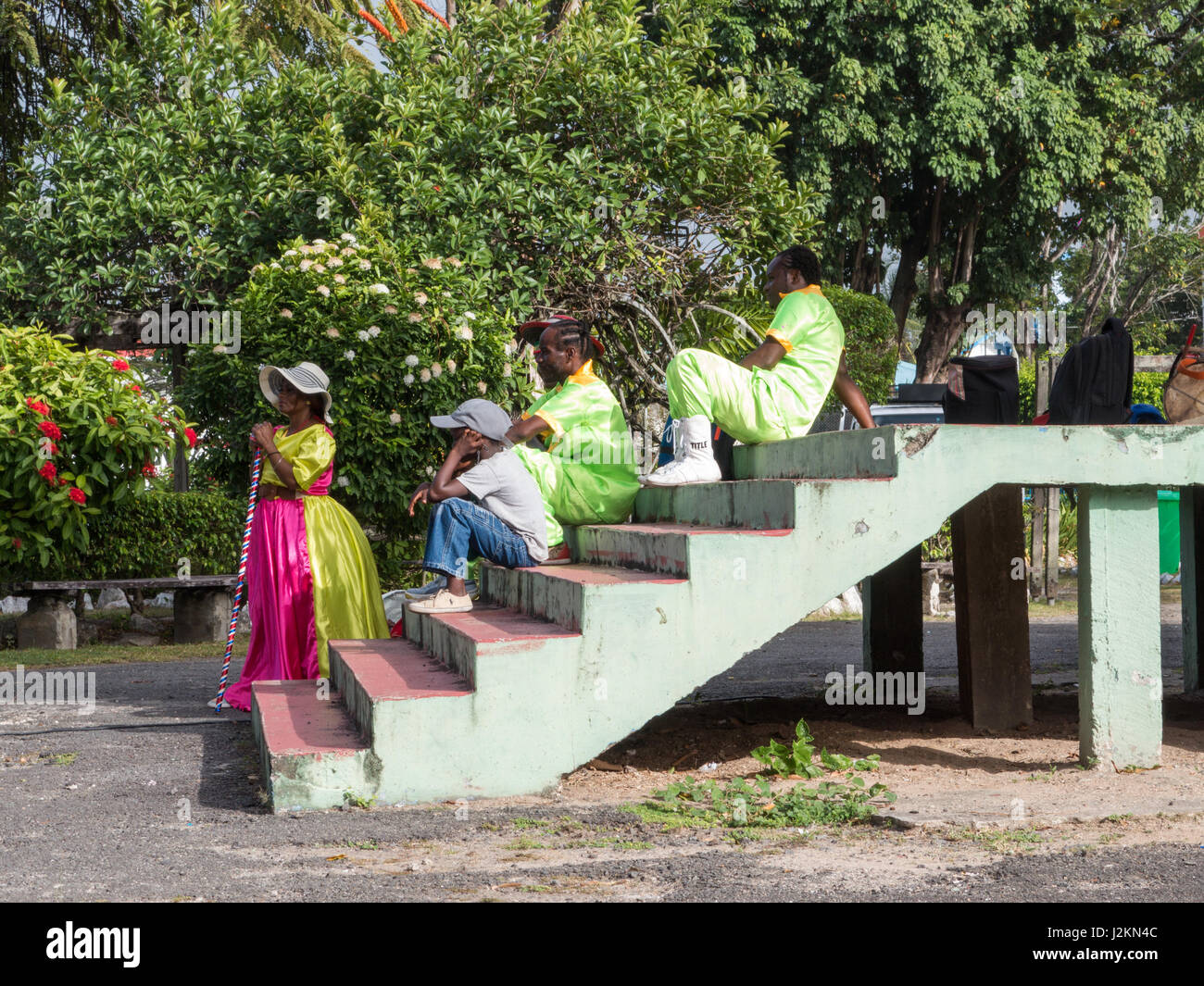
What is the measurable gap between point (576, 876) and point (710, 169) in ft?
29.8

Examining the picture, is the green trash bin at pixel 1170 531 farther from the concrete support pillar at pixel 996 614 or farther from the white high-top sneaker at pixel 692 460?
the white high-top sneaker at pixel 692 460

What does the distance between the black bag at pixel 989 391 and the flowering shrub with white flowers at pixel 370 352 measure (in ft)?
13.8

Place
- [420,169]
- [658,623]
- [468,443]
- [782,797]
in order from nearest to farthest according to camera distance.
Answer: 1. [782,797]
2. [658,623]
3. [468,443]
4. [420,169]

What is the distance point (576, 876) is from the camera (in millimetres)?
3809

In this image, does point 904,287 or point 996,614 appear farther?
→ point 904,287

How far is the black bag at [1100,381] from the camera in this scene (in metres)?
6.29

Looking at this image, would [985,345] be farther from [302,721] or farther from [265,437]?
[302,721]

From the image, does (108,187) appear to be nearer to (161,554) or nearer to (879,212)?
(161,554)

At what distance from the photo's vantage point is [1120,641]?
17.3ft

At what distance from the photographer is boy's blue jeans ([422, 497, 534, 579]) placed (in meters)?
6.07

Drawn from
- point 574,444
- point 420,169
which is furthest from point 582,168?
point 574,444

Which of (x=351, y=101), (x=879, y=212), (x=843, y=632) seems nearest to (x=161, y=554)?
(x=351, y=101)

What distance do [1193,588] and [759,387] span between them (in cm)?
369
